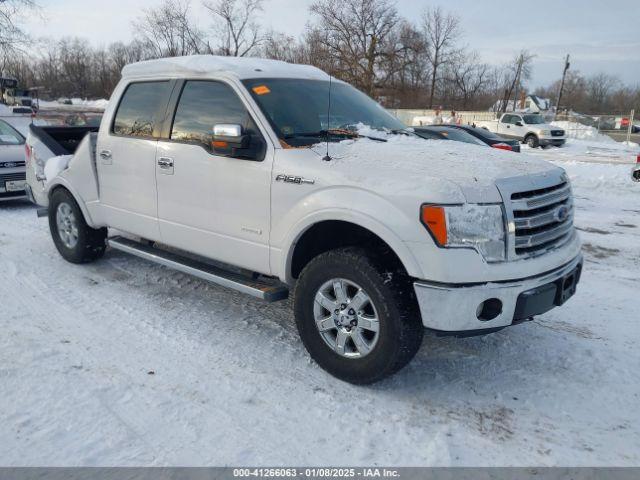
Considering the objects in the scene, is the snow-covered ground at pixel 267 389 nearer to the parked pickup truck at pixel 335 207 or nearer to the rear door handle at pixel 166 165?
the parked pickup truck at pixel 335 207

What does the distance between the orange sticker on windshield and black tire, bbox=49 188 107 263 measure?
8.82 feet

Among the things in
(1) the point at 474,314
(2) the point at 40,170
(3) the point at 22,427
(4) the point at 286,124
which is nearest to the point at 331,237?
(4) the point at 286,124

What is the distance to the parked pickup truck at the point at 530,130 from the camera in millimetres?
26469

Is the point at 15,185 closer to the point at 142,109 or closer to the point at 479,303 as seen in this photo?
the point at 142,109

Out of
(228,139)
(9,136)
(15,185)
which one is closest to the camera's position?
(228,139)

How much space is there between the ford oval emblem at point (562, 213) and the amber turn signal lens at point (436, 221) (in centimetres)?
94

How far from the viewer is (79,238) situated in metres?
5.55

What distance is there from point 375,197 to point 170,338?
6.55 ft

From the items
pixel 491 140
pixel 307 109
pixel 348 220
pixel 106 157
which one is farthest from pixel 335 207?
pixel 491 140

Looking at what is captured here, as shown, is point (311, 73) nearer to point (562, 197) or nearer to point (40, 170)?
point (562, 197)

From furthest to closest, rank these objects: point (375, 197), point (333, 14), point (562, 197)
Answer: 1. point (333, 14)
2. point (562, 197)
3. point (375, 197)

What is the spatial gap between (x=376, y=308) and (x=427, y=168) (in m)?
0.90

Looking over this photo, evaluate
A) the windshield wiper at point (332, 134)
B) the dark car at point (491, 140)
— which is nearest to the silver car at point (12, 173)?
the windshield wiper at point (332, 134)

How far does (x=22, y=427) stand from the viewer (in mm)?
2869
